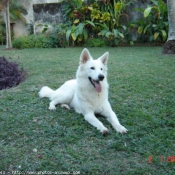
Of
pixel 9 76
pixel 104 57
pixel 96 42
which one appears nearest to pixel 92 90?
pixel 104 57

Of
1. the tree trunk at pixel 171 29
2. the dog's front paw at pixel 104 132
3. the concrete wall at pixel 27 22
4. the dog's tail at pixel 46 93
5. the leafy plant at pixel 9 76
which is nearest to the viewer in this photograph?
the dog's front paw at pixel 104 132

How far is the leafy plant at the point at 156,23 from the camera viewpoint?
11.0 m

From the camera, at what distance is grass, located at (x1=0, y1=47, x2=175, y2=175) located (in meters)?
2.17

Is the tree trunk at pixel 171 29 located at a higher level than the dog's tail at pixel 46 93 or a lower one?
higher

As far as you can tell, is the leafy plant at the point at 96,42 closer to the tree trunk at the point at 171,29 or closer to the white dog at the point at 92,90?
the tree trunk at the point at 171,29

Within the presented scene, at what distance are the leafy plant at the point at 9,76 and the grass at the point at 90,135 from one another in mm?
554

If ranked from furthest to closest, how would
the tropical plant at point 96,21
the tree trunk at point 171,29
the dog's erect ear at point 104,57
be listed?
the tropical plant at point 96,21
the tree trunk at point 171,29
the dog's erect ear at point 104,57

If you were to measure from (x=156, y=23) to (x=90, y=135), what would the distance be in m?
10.3

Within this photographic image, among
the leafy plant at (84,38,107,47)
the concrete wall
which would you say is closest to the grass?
the leafy plant at (84,38,107,47)

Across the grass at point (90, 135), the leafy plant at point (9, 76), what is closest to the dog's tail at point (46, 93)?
the grass at point (90, 135)

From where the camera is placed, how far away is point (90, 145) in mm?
2555

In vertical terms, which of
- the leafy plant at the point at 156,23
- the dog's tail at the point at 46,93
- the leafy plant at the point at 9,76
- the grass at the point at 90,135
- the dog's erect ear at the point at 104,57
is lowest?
the grass at the point at 90,135

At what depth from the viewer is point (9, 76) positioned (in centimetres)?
550

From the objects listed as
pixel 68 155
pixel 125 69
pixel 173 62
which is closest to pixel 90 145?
pixel 68 155
